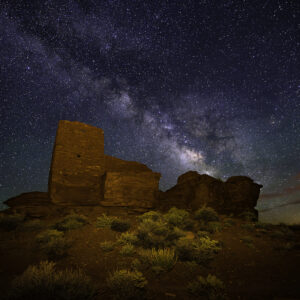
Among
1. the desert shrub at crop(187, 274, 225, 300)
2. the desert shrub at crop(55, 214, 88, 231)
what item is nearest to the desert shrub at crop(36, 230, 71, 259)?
the desert shrub at crop(55, 214, 88, 231)

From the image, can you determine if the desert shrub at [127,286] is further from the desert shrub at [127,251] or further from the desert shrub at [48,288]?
the desert shrub at [127,251]

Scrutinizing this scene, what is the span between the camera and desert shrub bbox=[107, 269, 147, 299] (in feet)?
11.0

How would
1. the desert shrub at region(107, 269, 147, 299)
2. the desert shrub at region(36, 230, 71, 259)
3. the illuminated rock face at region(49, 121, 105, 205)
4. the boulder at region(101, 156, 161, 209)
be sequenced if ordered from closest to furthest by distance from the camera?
the desert shrub at region(107, 269, 147, 299)
the desert shrub at region(36, 230, 71, 259)
the illuminated rock face at region(49, 121, 105, 205)
the boulder at region(101, 156, 161, 209)

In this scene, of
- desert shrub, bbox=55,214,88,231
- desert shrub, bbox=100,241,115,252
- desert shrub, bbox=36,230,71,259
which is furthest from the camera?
desert shrub, bbox=55,214,88,231

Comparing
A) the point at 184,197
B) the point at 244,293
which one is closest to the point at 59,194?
the point at 244,293

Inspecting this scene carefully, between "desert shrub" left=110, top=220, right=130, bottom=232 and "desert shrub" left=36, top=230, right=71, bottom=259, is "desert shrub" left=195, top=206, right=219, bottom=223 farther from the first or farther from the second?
"desert shrub" left=36, top=230, right=71, bottom=259

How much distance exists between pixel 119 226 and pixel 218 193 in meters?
14.9

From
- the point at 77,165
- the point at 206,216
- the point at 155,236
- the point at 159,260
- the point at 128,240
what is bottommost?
the point at 159,260

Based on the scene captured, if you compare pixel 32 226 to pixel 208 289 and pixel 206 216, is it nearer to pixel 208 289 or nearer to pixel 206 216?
pixel 208 289

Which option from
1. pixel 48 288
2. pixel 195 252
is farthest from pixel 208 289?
pixel 48 288

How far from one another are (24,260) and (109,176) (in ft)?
19.6

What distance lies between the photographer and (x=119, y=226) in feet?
25.8

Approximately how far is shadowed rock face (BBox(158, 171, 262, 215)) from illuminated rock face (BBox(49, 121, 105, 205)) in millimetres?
9055

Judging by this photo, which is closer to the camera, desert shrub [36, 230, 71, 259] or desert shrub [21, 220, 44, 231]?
desert shrub [36, 230, 71, 259]
